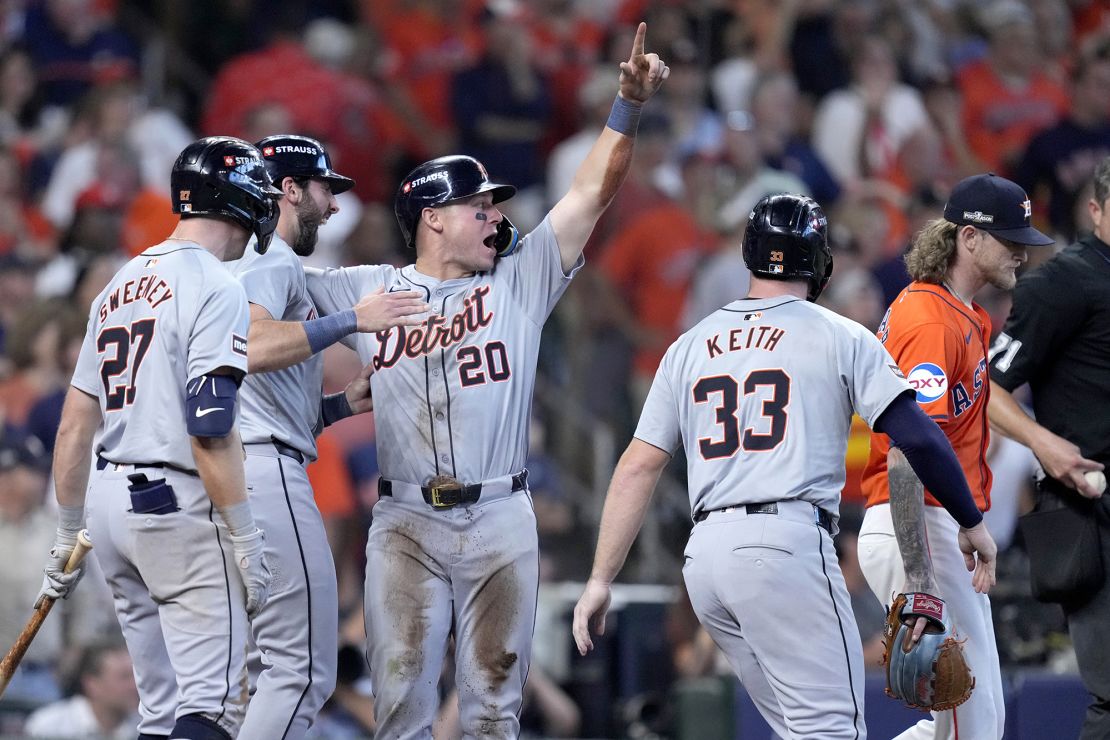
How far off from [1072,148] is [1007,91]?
48.1 inches

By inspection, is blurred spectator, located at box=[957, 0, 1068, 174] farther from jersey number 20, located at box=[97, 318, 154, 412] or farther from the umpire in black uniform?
jersey number 20, located at box=[97, 318, 154, 412]

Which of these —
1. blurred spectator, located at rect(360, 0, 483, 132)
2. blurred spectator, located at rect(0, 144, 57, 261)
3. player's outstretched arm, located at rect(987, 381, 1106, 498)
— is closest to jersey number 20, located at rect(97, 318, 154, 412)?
player's outstretched arm, located at rect(987, 381, 1106, 498)

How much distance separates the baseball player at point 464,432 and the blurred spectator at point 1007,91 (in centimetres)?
692

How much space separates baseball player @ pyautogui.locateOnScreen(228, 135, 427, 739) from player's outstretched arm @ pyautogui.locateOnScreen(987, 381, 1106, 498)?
226 centimetres

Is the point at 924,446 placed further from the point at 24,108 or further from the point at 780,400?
the point at 24,108

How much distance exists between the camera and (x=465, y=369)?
5688mm

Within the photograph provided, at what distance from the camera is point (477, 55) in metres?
12.1

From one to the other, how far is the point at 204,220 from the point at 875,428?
7.50 ft

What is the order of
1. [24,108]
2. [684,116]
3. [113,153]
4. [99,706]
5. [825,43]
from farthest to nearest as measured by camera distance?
[24,108]
[825,43]
[684,116]
[113,153]
[99,706]

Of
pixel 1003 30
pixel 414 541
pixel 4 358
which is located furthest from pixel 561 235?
pixel 1003 30

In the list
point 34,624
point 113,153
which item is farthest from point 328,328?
point 113,153

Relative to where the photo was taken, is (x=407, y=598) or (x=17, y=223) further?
(x=17, y=223)

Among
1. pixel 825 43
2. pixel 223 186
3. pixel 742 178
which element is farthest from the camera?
pixel 825 43

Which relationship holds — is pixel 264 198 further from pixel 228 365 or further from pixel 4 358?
pixel 4 358
